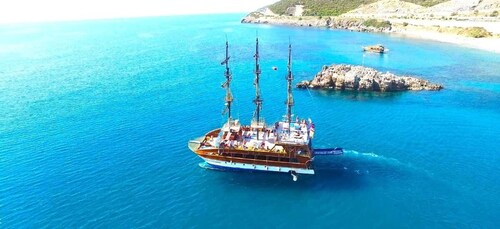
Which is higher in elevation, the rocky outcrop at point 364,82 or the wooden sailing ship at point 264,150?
the rocky outcrop at point 364,82

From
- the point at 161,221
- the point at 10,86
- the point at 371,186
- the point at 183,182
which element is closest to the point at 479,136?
the point at 371,186

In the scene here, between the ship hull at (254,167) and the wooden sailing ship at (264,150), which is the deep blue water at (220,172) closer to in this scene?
the ship hull at (254,167)

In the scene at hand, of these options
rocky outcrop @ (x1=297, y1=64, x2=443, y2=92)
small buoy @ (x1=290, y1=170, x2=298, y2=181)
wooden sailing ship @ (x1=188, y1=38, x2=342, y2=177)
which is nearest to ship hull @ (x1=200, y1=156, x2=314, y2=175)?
wooden sailing ship @ (x1=188, y1=38, x2=342, y2=177)

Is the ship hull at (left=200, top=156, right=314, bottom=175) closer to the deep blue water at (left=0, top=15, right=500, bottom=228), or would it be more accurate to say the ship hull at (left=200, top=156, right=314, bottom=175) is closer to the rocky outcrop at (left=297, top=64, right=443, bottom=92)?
the deep blue water at (left=0, top=15, right=500, bottom=228)

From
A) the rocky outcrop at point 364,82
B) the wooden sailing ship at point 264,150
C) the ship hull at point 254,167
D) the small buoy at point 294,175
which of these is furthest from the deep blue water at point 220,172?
the rocky outcrop at point 364,82

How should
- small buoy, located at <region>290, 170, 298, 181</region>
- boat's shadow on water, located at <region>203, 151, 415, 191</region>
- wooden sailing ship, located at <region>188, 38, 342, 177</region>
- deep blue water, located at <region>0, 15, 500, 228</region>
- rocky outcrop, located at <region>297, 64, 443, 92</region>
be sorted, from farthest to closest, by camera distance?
rocky outcrop, located at <region>297, 64, 443, 92</region> < wooden sailing ship, located at <region>188, 38, 342, 177</region> < small buoy, located at <region>290, 170, 298, 181</region> < boat's shadow on water, located at <region>203, 151, 415, 191</region> < deep blue water, located at <region>0, 15, 500, 228</region>

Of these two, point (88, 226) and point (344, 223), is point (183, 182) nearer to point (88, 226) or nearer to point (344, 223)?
point (88, 226)

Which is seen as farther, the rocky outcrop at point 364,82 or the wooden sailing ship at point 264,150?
the rocky outcrop at point 364,82
